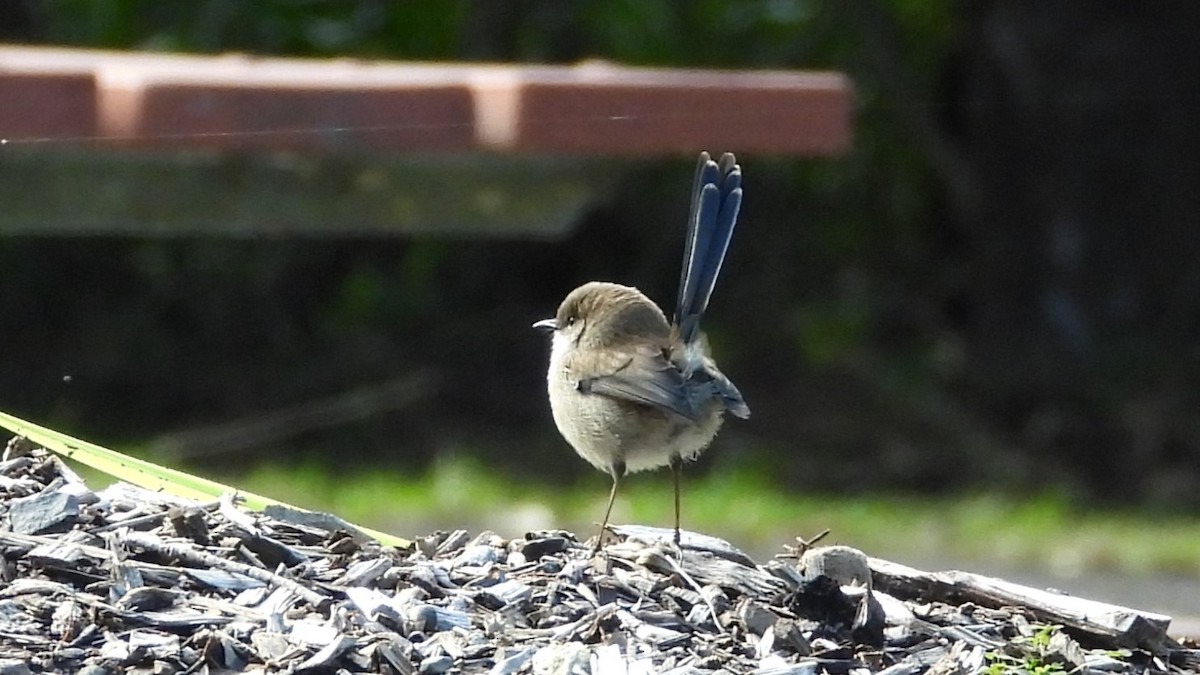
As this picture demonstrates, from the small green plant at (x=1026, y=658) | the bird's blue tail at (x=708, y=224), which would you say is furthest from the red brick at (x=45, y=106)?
the small green plant at (x=1026, y=658)

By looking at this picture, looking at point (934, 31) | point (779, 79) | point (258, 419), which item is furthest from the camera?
point (934, 31)

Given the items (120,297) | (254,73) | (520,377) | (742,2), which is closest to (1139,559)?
(254,73)

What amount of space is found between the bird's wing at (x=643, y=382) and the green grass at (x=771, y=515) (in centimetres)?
263

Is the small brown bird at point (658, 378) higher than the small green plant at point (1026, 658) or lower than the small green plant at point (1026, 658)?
higher

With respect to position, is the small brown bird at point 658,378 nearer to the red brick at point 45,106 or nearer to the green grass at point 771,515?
the red brick at point 45,106

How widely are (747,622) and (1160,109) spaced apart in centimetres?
859

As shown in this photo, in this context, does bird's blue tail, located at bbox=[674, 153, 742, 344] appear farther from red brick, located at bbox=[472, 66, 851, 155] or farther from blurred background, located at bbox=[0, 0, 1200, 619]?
blurred background, located at bbox=[0, 0, 1200, 619]

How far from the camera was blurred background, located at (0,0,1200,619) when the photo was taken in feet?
34.1

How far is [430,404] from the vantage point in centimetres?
1067

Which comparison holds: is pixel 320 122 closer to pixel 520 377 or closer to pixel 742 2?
pixel 520 377

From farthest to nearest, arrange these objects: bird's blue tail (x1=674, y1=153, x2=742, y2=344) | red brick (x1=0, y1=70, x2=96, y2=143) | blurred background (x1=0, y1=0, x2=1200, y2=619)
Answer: blurred background (x1=0, y1=0, x2=1200, y2=619) → red brick (x1=0, y1=70, x2=96, y2=143) → bird's blue tail (x1=674, y1=153, x2=742, y2=344)

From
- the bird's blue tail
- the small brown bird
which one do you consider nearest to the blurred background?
the small brown bird

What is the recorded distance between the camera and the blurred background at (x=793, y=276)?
34.1 feet

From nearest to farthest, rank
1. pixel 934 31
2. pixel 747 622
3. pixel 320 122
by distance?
pixel 747 622, pixel 320 122, pixel 934 31
